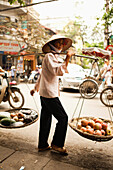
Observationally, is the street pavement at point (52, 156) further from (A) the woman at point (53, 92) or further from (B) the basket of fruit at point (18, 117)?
(B) the basket of fruit at point (18, 117)

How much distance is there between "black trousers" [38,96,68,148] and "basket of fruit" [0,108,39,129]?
0.34 metres

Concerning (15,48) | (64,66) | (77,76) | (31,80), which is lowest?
(31,80)

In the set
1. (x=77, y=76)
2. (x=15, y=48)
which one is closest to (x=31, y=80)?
(x=15, y=48)

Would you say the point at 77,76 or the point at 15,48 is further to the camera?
the point at 15,48

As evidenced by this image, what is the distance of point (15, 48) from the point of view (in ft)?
43.7

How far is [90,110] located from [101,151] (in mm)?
2477

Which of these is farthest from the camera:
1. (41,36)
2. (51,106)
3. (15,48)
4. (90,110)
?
(41,36)

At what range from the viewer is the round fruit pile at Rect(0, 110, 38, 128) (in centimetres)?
266

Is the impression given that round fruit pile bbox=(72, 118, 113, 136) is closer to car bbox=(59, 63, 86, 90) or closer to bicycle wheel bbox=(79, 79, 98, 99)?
bicycle wheel bbox=(79, 79, 98, 99)

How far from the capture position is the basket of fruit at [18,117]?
8.70 ft

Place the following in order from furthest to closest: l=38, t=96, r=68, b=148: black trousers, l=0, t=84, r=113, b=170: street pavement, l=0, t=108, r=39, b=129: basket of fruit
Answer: l=0, t=108, r=39, b=129: basket of fruit < l=38, t=96, r=68, b=148: black trousers < l=0, t=84, r=113, b=170: street pavement

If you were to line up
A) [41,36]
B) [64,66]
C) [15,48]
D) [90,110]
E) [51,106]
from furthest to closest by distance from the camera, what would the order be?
[41,36]
[15,48]
[90,110]
[51,106]
[64,66]

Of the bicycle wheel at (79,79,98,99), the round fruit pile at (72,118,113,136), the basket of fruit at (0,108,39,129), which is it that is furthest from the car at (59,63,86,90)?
the round fruit pile at (72,118,113,136)

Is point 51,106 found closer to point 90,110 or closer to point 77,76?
point 90,110
